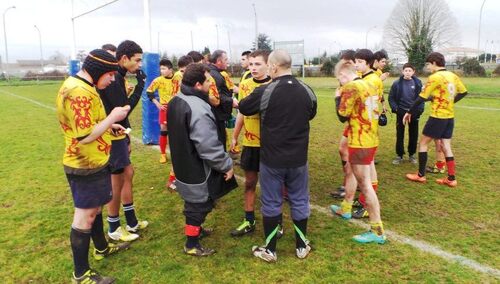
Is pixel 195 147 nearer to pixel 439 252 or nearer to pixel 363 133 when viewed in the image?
pixel 363 133

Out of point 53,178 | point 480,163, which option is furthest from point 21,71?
point 480,163

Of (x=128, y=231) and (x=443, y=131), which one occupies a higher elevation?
(x=443, y=131)

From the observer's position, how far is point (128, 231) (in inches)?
185

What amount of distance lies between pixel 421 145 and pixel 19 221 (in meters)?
6.38

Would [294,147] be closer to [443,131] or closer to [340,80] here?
[340,80]

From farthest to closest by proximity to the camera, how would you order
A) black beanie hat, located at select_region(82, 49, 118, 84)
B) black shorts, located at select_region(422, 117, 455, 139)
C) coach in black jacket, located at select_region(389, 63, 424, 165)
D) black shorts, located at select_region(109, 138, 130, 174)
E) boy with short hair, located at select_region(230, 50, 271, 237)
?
coach in black jacket, located at select_region(389, 63, 424, 165) < black shorts, located at select_region(422, 117, 455, 139) < boy with short hair, located at select_region(230, 50, 271, 237) < black shorts, located at select_region(109, 138, 130, 174) < black beanie hat, located at select_region(82, 49, 118, 84)

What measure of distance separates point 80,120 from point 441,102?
5.63m

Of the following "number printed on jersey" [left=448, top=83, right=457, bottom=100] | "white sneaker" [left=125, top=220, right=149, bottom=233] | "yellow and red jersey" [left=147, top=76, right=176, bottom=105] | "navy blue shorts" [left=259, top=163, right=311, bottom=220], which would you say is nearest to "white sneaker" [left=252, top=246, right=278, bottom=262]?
"navy blue shorts" [left=259, top=163, right=311, bottom=220]

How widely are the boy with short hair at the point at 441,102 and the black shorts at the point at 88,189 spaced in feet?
17.3

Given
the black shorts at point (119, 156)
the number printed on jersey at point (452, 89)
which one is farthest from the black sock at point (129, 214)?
the number printed on jersey at point (452, 89)

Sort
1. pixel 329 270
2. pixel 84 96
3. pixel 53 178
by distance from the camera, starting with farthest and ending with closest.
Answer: pixel 53 178 → pixel 329 270 → pixel 84 96

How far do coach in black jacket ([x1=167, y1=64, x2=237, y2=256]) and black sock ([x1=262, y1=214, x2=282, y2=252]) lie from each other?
0.57 meters

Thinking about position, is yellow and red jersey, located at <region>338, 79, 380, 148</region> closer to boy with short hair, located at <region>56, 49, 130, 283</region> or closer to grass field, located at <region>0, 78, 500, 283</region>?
grass field, located at <region>0, 78, 500, 283</region>

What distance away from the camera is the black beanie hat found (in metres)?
3.31
